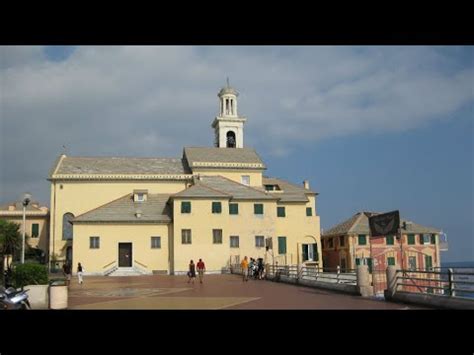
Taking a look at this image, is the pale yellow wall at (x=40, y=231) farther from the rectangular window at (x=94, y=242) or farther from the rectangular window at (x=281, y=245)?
the rectangular window at (x=281, y=245)

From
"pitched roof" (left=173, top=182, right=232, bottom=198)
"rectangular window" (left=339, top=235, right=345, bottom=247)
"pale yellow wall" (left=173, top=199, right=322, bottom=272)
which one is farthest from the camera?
"rectangular window" (left=339, top=235, right=345, bottom=247)

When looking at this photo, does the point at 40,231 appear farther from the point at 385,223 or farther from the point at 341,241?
the point at 385,223

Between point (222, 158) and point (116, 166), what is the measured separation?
10.9m

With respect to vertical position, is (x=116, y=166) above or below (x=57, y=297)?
above

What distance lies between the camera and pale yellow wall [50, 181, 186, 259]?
166 ft


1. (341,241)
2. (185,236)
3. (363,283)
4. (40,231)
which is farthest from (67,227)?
(363,283)

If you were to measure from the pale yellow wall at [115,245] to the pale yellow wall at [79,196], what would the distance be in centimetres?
690

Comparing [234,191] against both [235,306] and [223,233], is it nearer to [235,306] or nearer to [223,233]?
[223,233]

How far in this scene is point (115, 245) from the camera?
44844 mm

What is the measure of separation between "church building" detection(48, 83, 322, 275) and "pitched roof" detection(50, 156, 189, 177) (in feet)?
0.33

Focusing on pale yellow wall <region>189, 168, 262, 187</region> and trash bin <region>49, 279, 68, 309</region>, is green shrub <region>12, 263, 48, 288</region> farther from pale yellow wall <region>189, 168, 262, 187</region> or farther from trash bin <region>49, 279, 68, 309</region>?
pale yellow wall <region>189, 168, 262, 187</region>

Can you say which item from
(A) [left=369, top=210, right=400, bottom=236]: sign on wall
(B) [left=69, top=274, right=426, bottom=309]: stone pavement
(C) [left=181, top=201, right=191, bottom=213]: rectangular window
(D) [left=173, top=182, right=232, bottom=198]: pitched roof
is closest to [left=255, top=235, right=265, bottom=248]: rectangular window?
(D) [left=173, top=182, right=232, bottom=198]: pitched roof
